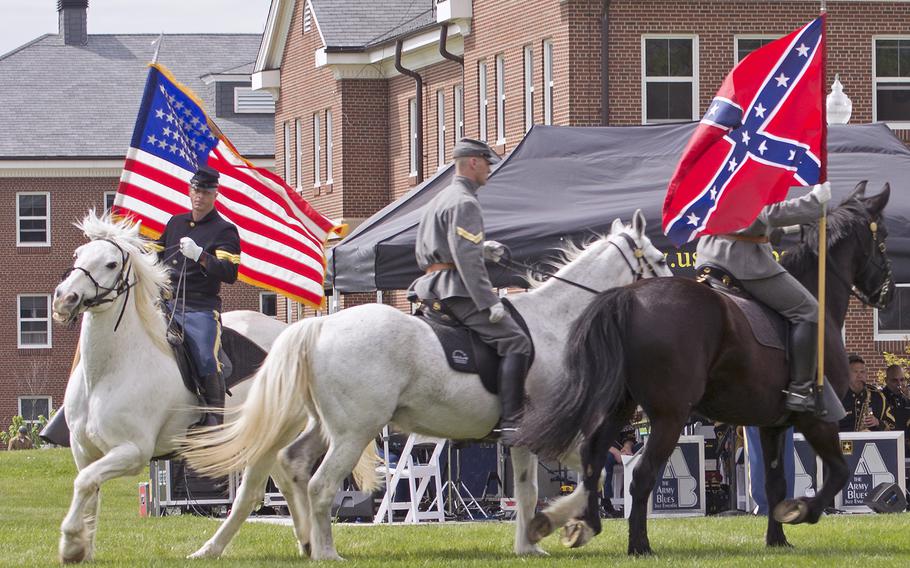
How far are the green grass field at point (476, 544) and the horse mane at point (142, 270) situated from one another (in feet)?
5.05

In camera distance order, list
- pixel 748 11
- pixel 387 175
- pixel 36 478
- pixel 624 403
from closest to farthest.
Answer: pixel 624 403, pixel 36 478, pixel 748 11, pixel 387 175

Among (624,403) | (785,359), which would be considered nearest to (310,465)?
(624,403)

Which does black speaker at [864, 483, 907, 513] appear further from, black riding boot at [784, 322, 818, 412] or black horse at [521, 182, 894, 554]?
black riding boot at [784, 322, 818, 412]

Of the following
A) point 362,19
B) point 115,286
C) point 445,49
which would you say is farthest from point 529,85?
point 115,286

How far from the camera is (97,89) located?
212ft

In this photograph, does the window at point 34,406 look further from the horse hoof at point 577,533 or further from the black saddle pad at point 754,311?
Result: the horse hoof at point 577,533

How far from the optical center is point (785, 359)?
11.3m

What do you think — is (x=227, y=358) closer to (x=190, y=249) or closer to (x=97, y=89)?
(x=190, y=249)


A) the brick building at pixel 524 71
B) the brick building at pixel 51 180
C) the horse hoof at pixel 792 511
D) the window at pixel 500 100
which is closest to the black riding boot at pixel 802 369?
the horse hoof at pixel 792 511

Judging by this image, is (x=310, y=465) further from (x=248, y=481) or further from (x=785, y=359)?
(x=785, y=359)

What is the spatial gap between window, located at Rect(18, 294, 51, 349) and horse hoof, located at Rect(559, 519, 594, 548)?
173 ft

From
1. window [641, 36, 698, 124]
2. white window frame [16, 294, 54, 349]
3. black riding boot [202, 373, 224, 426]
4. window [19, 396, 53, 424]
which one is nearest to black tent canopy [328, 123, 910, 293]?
black riding boot [202, 373, 224, 426]

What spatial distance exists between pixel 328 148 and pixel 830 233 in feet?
118

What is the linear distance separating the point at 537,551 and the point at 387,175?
3431cm
